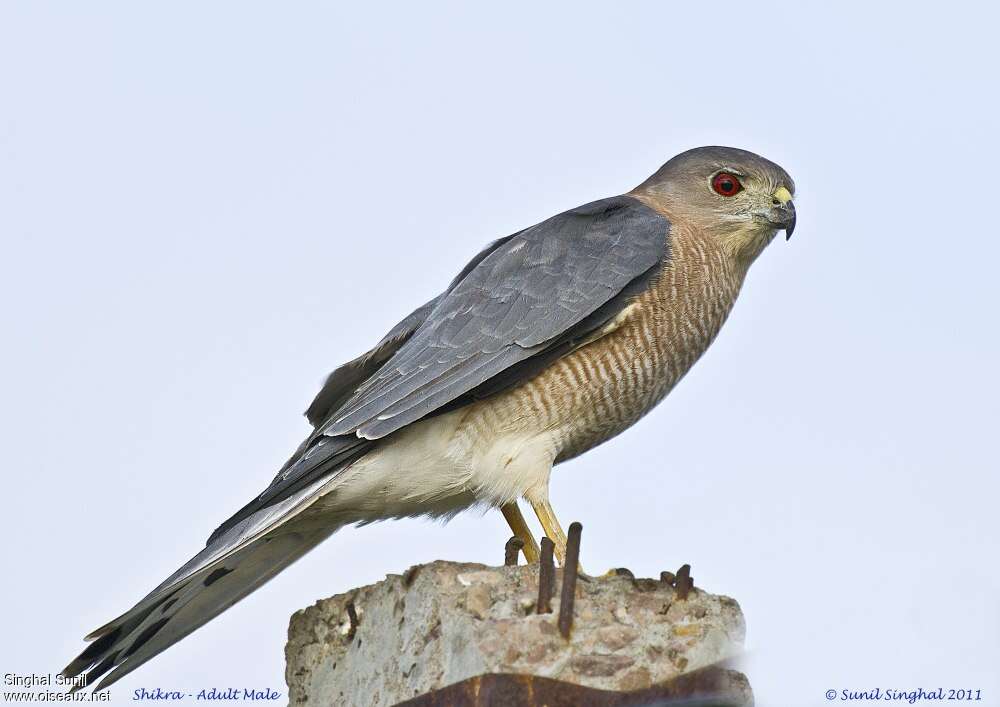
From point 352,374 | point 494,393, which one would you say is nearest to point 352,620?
point 494,393

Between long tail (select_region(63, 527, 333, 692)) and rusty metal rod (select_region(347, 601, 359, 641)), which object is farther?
long tail (select_region(63, 527, 333, 692))

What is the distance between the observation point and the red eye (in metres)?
6.53

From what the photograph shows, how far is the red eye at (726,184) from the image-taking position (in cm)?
653

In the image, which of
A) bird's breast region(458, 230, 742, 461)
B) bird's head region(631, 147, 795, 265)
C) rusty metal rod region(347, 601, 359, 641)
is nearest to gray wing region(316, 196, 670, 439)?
bird's breast region(458, 230, 742, 461)

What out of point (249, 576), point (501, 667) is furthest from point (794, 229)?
point (501, 667)

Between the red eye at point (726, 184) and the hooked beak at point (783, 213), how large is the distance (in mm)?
197

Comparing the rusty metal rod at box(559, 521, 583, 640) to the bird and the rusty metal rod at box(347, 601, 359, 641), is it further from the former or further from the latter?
the bird

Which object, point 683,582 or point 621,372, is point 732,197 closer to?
point 621,372

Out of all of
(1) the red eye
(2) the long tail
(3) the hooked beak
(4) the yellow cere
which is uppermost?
(1) the red eye

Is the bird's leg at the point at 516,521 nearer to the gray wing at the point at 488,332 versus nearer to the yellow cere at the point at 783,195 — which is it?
the gray wing at the point at 488,332

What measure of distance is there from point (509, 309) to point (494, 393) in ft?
1.36

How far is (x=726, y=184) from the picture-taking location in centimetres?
656

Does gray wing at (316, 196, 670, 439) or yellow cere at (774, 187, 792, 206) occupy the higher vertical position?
yellow cere at (774, 187, 792, 206)

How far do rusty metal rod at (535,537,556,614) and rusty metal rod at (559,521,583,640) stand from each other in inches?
1.6
